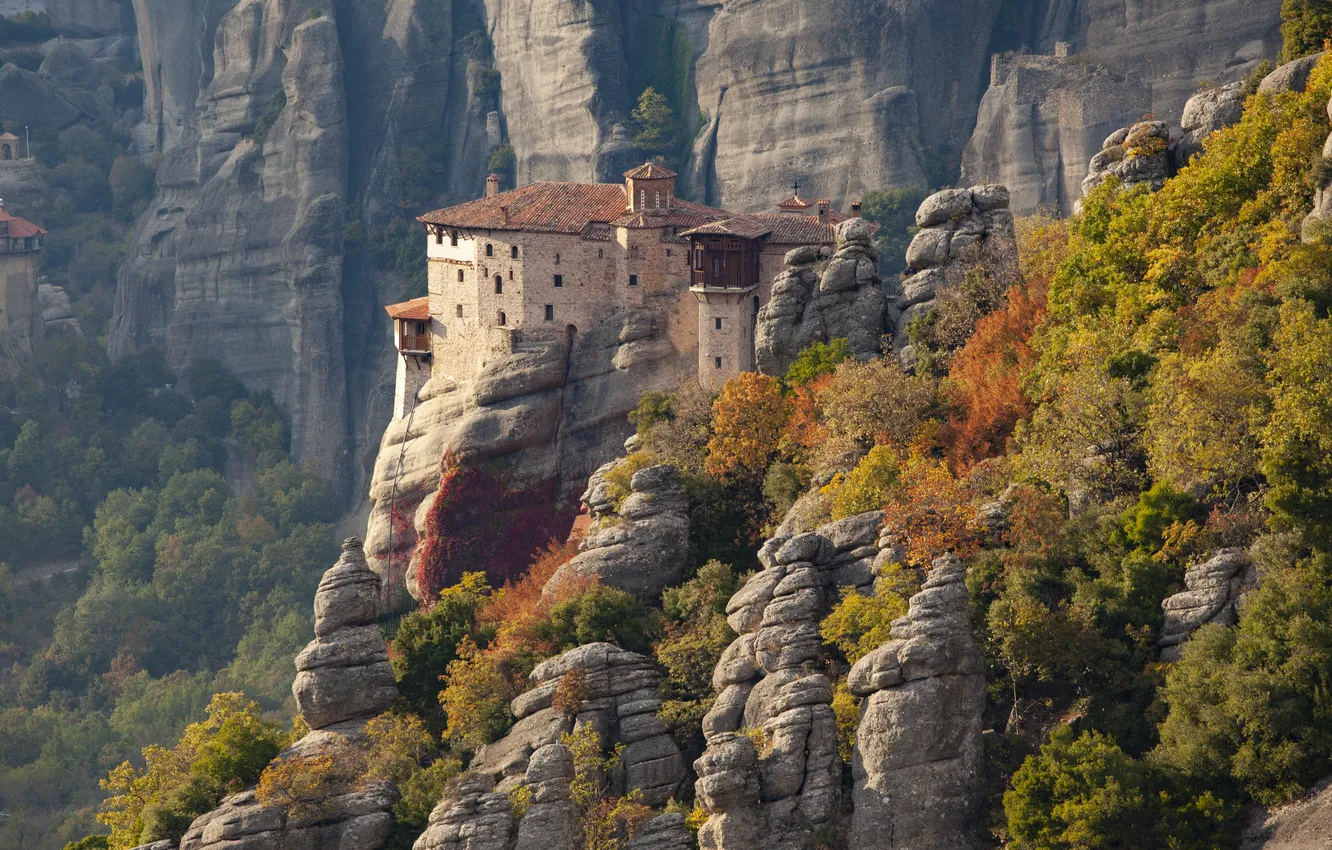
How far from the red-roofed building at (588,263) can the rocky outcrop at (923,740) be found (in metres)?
21.5

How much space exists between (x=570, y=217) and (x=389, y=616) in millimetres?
13112

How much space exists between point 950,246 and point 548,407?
46.3ft

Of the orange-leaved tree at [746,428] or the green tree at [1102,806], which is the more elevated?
the orange-leaved tree at [746,428]

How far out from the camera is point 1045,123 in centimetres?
9694

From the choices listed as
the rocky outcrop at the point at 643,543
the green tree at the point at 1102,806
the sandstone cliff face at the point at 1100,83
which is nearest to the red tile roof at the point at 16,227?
the sandstone cliff face at the point at 1100,83

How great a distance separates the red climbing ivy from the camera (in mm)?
72062

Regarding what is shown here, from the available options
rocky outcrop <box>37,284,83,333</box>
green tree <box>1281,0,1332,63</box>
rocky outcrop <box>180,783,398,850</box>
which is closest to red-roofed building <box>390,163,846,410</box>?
green tree <box>1281,0,1332,63</box>

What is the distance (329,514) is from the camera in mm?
Answer: 118438

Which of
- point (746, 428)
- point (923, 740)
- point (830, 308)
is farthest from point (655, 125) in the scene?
point (923, 740)

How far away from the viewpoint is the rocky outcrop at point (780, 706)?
4709cm

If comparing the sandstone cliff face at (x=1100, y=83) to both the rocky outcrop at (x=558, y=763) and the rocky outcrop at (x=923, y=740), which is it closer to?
the rocky outcrop at (x=558, y=763)

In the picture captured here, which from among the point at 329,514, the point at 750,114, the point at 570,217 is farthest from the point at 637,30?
the point at 570,217

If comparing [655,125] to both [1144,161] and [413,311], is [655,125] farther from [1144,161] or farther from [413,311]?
[1144,161]

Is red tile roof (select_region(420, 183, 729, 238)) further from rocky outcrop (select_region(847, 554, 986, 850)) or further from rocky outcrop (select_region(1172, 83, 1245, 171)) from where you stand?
rocky outcrop (select_region(847, 554, 986, 850))
